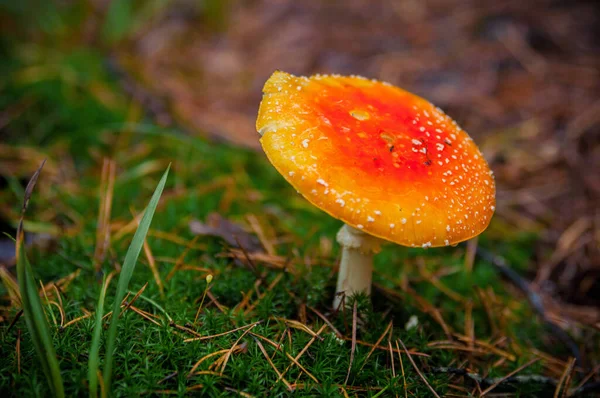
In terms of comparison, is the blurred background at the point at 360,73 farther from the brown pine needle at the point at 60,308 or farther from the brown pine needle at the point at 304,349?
the brown pine needle at the point at 304,349

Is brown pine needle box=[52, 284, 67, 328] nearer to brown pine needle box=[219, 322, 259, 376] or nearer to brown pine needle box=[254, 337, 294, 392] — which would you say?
brown pine needle box=[219, 322, 259, 376]

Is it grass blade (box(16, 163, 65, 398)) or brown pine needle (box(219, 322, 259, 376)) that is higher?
grass blade (box(16, 163, 65, 398))

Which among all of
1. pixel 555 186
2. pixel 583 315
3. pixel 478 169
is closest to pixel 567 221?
pixel 555 186

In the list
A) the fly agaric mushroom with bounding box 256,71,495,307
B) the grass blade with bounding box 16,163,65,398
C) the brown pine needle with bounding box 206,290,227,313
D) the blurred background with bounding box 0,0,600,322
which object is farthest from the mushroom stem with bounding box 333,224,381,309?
the blurred background with bounding box 0,0,600,322

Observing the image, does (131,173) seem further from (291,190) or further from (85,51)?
(85,51)

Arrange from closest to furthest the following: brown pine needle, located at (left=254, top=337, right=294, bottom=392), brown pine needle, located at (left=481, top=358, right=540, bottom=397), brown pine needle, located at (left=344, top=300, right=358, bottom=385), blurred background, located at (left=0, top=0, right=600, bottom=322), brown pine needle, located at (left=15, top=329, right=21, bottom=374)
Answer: brown pine needle, located at (left=15, top=329, right=21, bottom=374) → brown pine needle, located at (left=254, top=337, right=294, bottom=392) → brown pine needle, located at (left=344, top=300, right=358, bottom=385) → brown pine needle, located at (left=481, top=358, right=540, bottom=397) → blurred background, located at (left=0, top=0, right=600, bottom=322)

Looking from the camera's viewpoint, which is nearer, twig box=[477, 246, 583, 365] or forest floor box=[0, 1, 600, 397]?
forest floor box=[0, 1, 600, 397]

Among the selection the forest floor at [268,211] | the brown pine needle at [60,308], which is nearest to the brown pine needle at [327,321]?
the forest floor at [268,211]
